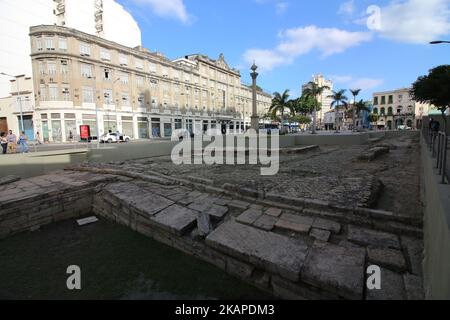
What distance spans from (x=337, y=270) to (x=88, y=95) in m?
35.4

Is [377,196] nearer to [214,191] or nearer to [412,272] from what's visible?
[412,272]

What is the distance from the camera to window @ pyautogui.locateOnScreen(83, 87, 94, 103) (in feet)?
98.5

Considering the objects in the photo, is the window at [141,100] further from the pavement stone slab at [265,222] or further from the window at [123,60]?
the pavement stone slab at [265,222]

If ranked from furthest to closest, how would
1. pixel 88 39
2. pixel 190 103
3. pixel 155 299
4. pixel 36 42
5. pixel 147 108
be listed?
pixel 190 103 < pixel 147 108 < pixel 88 39 < pixel 36 42 < pixel 155 299

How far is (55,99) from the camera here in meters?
28.2

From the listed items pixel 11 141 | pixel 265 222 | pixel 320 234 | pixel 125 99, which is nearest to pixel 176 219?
pixel 265 222

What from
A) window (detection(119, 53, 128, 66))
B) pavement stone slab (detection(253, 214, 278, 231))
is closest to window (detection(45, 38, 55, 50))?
window (detection(119, 53, 128, 66))

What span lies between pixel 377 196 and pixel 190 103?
4281 centimetres

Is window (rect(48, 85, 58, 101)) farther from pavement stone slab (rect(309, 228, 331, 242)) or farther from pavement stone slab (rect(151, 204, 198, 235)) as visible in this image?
pavement stone slab (rect(309, 228, 331, 242))

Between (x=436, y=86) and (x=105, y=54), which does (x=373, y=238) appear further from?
(x=105, y=54)

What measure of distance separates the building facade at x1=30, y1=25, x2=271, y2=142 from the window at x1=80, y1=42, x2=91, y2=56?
124 mm

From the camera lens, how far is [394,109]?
58.5 meters

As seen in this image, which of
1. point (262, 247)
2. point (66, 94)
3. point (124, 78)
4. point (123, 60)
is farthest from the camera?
point (124, 78)

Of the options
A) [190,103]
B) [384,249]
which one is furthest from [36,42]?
[384,249]
